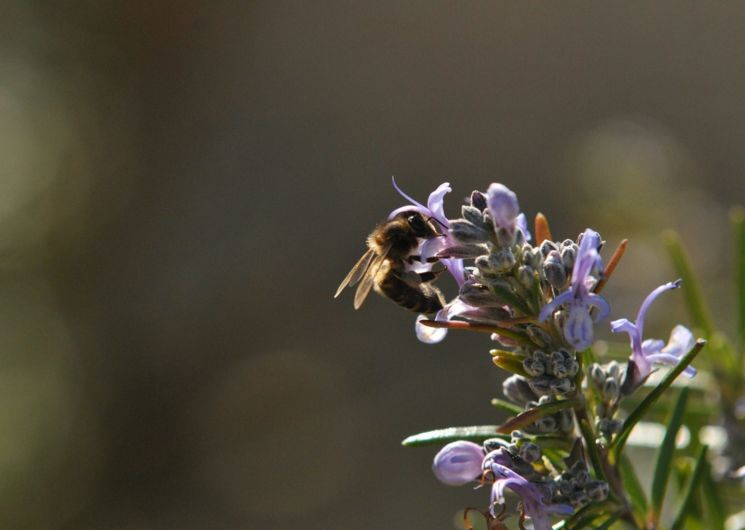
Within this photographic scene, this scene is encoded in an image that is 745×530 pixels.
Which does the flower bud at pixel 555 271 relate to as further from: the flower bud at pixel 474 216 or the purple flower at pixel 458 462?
the purple flower at pixel 458 462

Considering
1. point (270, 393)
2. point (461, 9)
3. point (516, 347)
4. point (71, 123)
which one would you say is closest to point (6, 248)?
point (71, 123)

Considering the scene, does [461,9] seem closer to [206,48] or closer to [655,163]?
[206,48]

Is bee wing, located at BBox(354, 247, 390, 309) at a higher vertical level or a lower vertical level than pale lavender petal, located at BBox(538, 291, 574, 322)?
lower

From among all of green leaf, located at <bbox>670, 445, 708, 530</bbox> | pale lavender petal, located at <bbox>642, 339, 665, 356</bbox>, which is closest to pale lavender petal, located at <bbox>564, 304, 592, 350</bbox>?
pale lavender petal, located at <bbox>642, 339, 665, 356</bbox>

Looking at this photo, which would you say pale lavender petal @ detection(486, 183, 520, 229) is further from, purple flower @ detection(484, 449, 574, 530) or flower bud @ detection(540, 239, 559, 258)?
purple flower @ detection(484, 449, 574, 530)

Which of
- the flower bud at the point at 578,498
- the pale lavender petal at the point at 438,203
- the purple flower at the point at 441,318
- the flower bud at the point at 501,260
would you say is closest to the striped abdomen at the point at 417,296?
the purple flower at the point at 441,318
